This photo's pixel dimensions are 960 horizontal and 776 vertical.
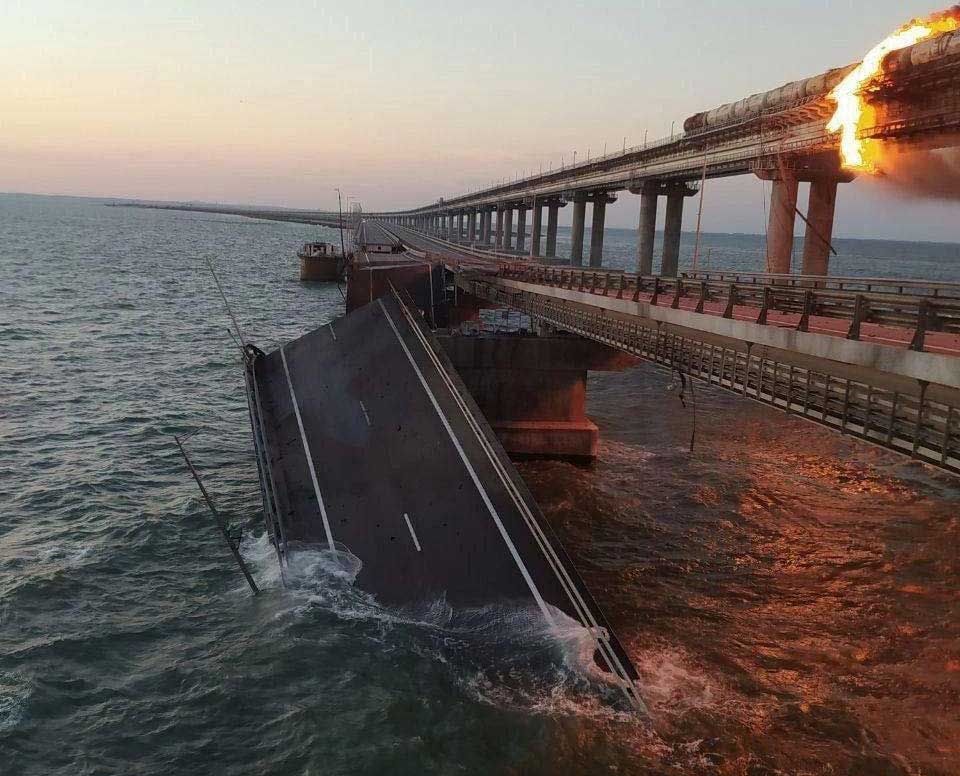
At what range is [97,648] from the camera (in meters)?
18.6

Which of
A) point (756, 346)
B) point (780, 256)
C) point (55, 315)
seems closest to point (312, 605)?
point (756, 346)

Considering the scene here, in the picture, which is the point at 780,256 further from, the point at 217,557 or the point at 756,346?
the point at 217,557

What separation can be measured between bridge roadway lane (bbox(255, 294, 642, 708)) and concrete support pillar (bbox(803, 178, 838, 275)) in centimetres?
2386

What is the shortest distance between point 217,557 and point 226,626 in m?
4.54

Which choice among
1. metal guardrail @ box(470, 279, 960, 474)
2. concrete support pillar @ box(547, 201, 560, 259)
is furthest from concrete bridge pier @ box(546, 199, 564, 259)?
metal guardrail @ box(470, 279, 960, 474)

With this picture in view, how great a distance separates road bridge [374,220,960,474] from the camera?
15.3 meters

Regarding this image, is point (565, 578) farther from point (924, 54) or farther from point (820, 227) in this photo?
point (820, 227)

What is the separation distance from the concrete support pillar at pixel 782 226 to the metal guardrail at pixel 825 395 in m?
16.2

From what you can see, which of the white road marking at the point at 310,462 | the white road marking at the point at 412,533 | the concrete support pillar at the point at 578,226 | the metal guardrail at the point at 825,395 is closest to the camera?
the metal guardrail at the point at 825,395

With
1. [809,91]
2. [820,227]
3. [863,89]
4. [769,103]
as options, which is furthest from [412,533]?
[769,103]

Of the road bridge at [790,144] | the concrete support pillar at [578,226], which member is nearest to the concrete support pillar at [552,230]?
the concrete support pillar at [578,226]

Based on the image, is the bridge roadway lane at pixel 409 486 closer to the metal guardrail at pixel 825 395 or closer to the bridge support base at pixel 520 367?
the bridge support base at pixel 520 367

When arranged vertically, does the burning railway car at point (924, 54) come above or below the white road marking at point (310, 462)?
above

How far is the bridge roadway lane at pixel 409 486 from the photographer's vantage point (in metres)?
20.3
